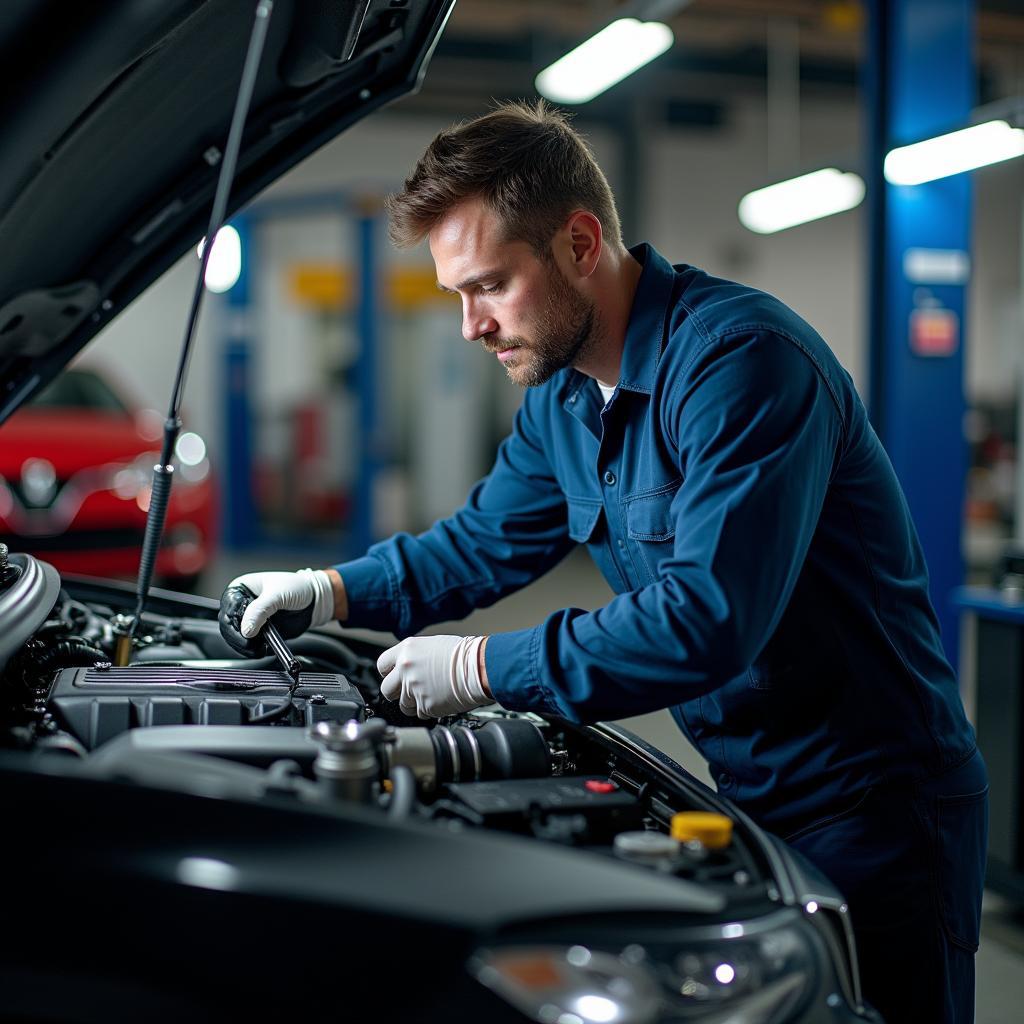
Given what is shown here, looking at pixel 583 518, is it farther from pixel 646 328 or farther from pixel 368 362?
pixel 368 362

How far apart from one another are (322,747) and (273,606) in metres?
0.63

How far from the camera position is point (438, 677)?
1.28m

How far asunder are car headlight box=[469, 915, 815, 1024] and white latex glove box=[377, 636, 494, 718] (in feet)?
1.64

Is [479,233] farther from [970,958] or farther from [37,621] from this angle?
[970,958]

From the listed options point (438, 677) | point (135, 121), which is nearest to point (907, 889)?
→ point (438, 677)

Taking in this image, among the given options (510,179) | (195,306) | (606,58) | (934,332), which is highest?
(606,58)

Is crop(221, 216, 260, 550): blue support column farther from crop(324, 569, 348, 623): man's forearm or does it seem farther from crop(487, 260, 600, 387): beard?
crop(487, 260, 600, 387): beard


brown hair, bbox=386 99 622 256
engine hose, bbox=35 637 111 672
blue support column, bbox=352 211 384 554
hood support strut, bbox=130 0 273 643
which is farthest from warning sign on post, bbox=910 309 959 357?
blue support column, bbox=352 211 384 554

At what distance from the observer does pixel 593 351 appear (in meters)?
1.51

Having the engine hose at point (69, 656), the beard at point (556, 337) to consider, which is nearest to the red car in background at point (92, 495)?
the engine hose at point (69, 656)

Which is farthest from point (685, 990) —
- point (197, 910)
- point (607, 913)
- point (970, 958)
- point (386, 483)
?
point (386, 483)

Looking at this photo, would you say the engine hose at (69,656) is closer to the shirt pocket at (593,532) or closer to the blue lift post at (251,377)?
the shirt pocket at (593,532)

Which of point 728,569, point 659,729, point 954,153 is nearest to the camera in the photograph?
point 728,569

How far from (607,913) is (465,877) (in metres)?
0.11
